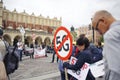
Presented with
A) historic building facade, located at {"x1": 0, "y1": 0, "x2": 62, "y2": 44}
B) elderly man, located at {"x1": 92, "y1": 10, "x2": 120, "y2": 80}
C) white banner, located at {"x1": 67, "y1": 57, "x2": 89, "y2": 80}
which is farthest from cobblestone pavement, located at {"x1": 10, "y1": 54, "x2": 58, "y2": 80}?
historic building facade, located at {"x1": 0, "y1": 0, "x2": 62, "y2": 44}

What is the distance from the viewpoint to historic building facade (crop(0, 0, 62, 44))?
79625 mm

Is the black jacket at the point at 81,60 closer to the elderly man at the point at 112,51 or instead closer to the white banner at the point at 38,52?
the elderly man at the point at 112,51

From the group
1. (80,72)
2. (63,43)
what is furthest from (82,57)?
(63,43)

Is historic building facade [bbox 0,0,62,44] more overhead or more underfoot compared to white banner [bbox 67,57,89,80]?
more underfoot

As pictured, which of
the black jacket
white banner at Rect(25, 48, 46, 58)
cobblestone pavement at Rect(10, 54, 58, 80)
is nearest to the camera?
the black jacket

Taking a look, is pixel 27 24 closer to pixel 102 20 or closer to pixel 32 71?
pixel 32 71

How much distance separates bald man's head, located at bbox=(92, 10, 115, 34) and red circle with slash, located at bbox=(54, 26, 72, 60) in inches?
105

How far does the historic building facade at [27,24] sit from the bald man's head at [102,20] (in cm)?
7501

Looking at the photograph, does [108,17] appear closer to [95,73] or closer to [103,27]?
[103,27]

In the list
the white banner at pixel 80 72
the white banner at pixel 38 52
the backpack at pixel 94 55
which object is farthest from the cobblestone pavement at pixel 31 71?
the white banner at pixel 38 52

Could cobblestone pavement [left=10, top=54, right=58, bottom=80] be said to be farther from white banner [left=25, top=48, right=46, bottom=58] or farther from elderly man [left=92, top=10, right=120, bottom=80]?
white banner [left=25, top=48, right=46, bottom=58]

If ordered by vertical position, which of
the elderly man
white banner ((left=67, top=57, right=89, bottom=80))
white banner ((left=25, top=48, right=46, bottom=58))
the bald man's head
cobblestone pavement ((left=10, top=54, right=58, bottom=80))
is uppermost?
the bald man's head

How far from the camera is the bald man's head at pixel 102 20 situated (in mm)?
2289

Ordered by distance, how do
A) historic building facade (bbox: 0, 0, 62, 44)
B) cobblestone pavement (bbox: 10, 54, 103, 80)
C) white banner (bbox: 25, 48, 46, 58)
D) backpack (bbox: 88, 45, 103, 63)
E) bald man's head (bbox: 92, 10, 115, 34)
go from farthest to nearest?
historic building facade (bbox: 0, 0, 62, 44), white banner (bbox: 25, 48, 46, 58), cobblestone pavement (bbox: 10, 54, 103, 80), backpack (bbox: 88, 45, 103, 63), bald man's head (bbox: 92, 10, 115, 34)
